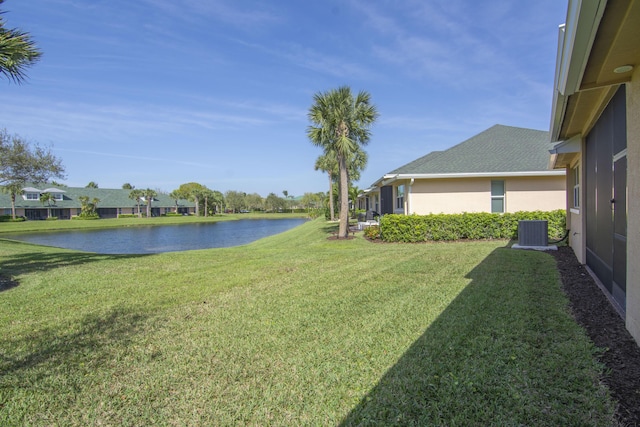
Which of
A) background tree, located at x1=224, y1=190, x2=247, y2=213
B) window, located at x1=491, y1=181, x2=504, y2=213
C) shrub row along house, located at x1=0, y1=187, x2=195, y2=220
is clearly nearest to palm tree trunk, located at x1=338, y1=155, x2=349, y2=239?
window, located at x1=491, y1=181, x2=504, y2=213

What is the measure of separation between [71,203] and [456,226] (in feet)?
218

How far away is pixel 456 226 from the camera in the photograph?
13695 mm

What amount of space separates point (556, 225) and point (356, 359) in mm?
12500

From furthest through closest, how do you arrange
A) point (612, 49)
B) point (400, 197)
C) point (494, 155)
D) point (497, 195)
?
point (400, 197)
point (494, 155)
point (497, 195)
point (612, 49)

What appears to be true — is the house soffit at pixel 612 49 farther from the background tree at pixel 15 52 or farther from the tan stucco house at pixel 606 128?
the background tree at pixel 15 52

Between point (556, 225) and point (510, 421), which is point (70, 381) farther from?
point (556, 225)

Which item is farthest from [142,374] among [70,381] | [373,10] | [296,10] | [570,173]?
[296,10]

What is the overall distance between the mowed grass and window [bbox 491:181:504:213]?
8823 millimetres

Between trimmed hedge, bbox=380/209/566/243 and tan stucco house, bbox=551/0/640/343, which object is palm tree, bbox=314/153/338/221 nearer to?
trimmed hedge, bbox=380/209/566/243

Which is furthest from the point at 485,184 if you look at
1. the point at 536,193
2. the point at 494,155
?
the point at 536,193

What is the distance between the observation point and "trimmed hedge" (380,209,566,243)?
44.3 ft

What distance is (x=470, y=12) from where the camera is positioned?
40.4ft

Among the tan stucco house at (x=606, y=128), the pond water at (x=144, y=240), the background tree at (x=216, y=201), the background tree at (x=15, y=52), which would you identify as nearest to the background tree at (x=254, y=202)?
the background tree at (x=216, y=201)

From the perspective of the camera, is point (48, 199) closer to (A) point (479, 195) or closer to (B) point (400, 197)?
(B) point (400, 197)
